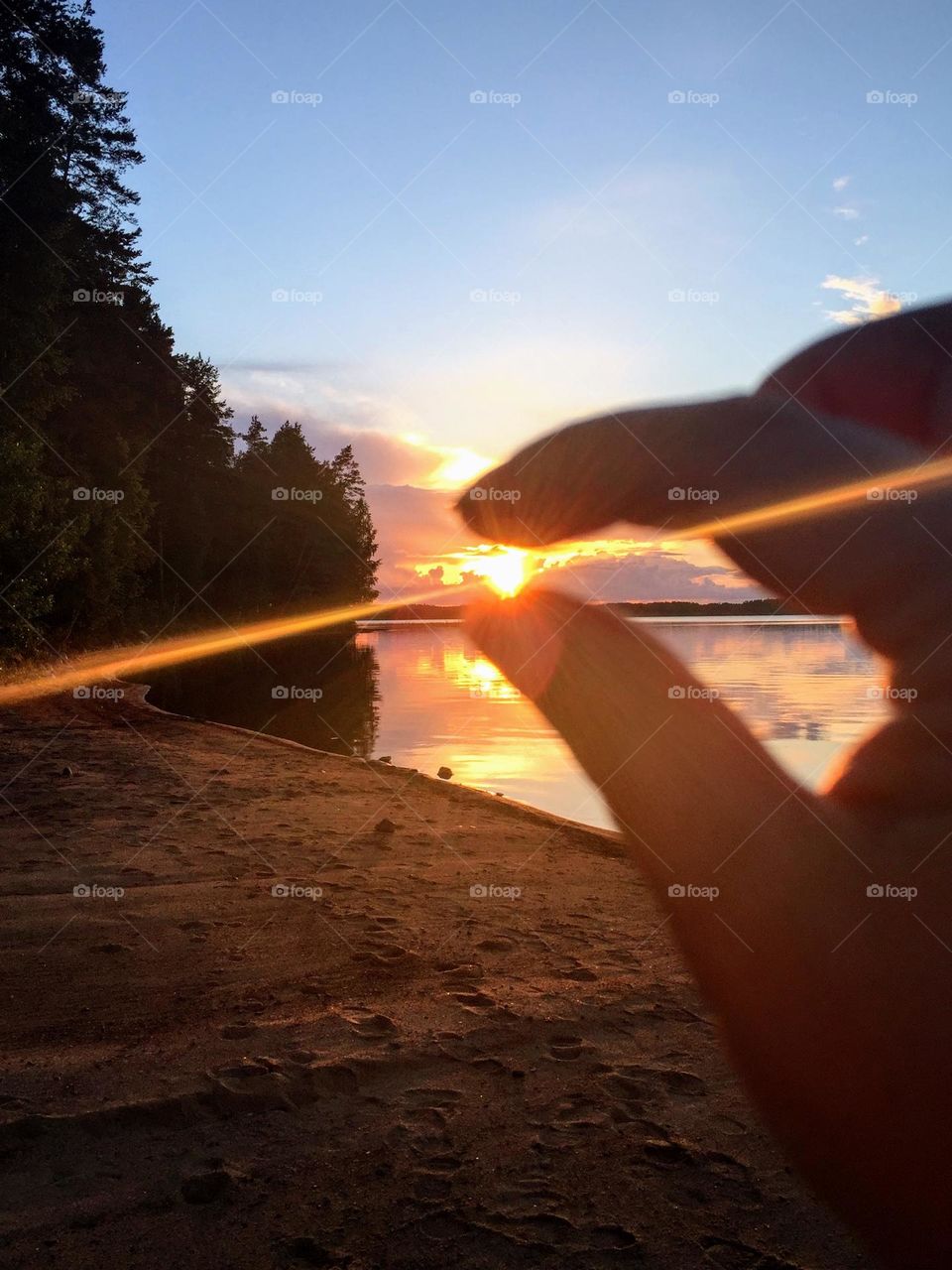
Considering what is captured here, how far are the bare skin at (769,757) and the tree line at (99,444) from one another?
2109cm

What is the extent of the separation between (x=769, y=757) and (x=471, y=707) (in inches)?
701

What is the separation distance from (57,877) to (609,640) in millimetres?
5859

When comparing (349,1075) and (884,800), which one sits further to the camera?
(349,1075)

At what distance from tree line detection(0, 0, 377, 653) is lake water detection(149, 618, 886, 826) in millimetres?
4625

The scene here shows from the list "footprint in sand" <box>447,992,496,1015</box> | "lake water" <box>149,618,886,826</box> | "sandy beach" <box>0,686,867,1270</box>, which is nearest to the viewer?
"lake water" <box>149,618,886,826</box>

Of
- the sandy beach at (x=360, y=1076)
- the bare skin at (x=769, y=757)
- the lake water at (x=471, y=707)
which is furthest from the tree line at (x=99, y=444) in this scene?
the bare skin at (x=769, y=757)

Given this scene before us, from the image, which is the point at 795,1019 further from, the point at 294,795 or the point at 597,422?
the point at 294,795

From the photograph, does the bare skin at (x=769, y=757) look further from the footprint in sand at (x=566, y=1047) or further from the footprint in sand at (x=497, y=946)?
the footprint in sand at (x=497, y=946)

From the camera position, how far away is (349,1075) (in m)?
3.19

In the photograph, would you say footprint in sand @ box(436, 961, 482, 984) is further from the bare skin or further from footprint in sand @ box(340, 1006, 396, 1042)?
the bare skin

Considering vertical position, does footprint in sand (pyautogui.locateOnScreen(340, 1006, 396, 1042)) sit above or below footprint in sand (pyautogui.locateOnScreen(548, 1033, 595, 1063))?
below

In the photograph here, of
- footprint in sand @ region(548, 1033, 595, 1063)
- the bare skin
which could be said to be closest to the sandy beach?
footprint in sand @ region(548, 1033, 595, 1063)

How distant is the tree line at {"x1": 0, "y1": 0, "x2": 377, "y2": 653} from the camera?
21484 millimetres

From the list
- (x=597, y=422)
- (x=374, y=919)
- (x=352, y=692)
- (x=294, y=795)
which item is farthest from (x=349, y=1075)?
(x=352, y=692)
